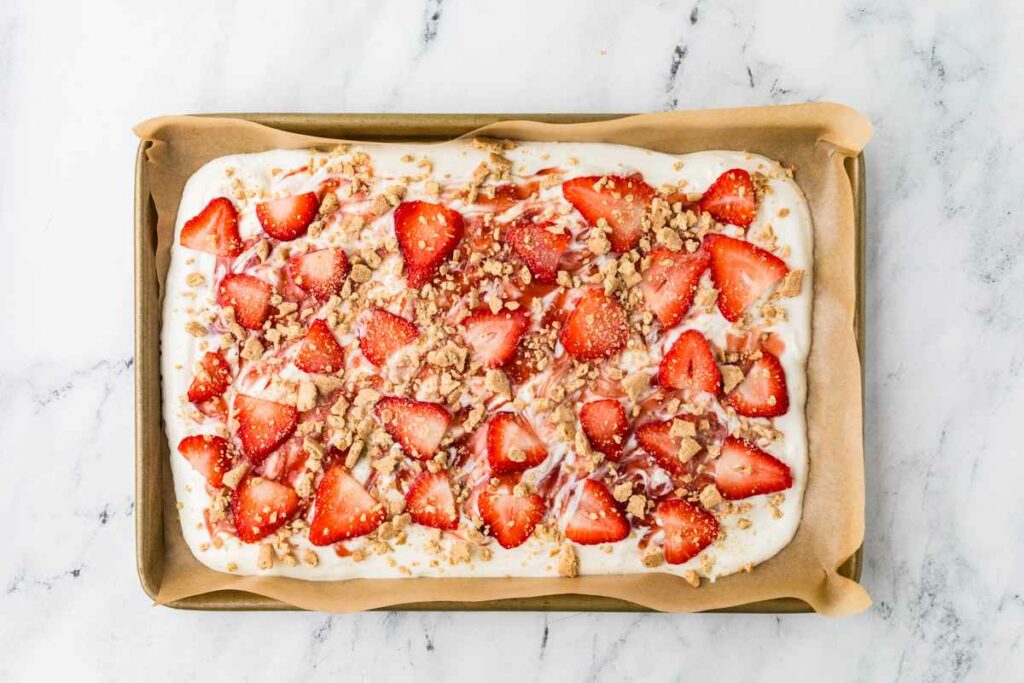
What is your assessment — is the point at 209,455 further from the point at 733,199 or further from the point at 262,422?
the point at 733,199

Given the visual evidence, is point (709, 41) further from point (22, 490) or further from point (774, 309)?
point (22, 490)

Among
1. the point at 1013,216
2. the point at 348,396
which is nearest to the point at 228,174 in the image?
the point at 348,396

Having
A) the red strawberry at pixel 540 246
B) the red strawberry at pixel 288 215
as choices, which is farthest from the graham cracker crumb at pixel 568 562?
the red strawberry at pixel 288 215

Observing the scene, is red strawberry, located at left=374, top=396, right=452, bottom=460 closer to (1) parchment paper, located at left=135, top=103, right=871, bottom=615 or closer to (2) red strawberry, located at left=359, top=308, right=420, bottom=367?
(2) red strawberry, located at left=359, top=308, right=420, bottom=367

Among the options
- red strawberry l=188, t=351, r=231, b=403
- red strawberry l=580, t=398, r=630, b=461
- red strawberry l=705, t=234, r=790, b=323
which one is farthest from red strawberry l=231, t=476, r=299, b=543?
red strawberry l=705, t=234, r=790, b=323

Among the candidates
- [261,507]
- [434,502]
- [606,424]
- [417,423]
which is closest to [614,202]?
[606,424]

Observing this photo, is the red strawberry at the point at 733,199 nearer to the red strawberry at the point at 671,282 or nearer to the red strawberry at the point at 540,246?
the red strawberry at the point at 671,282
